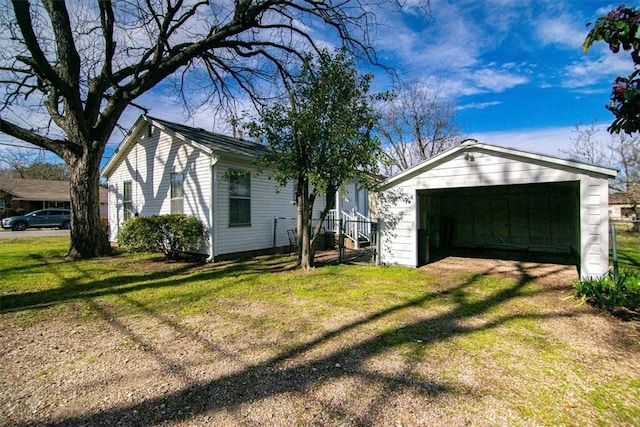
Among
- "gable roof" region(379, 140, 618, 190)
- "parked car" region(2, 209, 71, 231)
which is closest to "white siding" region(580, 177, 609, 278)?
"gable roof" region(379, 140, 618, 190)

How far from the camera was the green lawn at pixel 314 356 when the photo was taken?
2525mm

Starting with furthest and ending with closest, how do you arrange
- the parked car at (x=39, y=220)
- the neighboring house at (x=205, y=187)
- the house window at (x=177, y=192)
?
the parked car at (x=39, y=220) → the house window at (x=177, y=192) → the neighboring house at (x=205, y=187)

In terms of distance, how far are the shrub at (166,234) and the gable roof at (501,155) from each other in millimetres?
5621

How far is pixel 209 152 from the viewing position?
30.5ft

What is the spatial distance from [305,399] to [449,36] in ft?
36.7

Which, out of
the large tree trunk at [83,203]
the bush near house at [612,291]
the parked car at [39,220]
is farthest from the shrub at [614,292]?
the parked car at [39,220]

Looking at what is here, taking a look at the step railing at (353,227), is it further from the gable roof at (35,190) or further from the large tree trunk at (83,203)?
the gable roof at (35,190)

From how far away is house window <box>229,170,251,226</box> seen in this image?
1008 cm

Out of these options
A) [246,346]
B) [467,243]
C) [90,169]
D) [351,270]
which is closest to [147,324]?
[246,346]

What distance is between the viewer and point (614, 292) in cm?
509

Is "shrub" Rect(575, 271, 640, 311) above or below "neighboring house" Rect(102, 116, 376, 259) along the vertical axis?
below

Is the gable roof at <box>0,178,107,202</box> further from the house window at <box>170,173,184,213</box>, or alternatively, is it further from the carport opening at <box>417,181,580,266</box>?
the carport opening at <box>417,181,580,266</box>

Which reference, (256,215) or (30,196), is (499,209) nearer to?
(256,215)

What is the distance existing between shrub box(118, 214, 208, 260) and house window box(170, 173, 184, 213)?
920 mm
